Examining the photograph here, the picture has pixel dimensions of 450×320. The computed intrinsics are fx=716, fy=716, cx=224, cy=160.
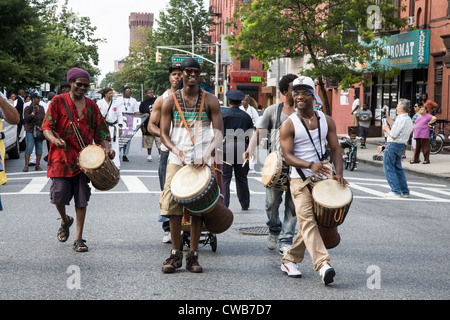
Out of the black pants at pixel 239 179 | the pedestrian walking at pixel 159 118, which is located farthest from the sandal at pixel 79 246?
the black pants at pixel 239 179

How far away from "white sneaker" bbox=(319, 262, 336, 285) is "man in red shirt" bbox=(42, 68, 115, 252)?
9.49 feet

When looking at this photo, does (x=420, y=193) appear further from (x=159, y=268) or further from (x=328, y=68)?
(x=328, y=68)

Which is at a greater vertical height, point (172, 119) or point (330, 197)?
point (172, 119)

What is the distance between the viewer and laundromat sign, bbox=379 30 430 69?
29875 mm

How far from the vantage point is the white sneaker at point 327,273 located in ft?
20.5

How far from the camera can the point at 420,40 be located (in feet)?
98.5

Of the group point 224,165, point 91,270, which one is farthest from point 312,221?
point 224,165

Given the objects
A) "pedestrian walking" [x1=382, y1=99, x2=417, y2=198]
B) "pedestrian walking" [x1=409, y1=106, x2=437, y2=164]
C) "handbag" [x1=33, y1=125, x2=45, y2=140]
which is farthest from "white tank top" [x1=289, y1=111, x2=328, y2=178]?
"pedestrian walking" [x1=409, y1=106, x2=437, y2=164]

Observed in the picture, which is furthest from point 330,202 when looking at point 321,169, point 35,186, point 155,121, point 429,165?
point 429,165

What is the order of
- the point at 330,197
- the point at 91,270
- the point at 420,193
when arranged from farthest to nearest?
1. the point at 420,193
2. the point at 91,270
3. the point at 330,197

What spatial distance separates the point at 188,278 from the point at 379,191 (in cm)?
932

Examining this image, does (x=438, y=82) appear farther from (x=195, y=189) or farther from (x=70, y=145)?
(x=195, y=189)

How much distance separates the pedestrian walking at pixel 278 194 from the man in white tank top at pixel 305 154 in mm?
839

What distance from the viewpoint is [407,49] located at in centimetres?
3128
